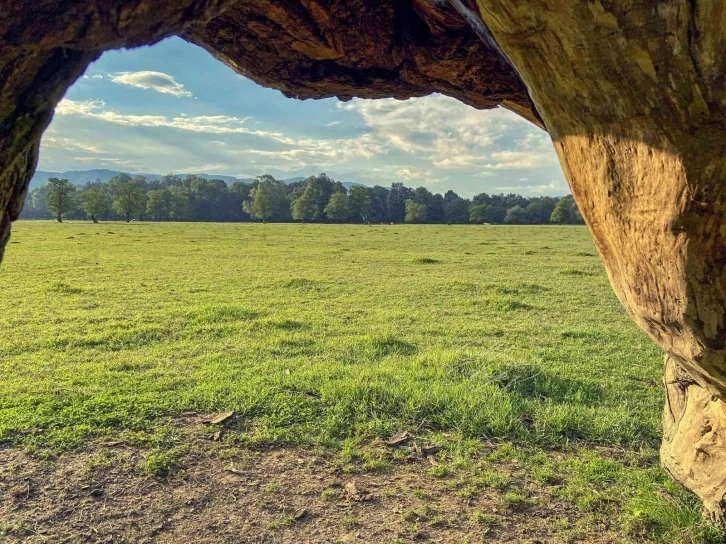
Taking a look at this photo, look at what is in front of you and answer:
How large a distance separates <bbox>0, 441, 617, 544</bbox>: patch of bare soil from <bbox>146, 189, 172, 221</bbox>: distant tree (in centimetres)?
8811

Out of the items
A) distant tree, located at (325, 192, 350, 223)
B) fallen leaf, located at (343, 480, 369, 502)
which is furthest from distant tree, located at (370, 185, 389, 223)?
fallen leaf, located at (343, 480, 369, 502)

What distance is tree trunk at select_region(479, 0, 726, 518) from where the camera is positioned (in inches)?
71.1

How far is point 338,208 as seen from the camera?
3391 inches

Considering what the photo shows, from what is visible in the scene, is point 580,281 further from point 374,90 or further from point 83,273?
point 83,273

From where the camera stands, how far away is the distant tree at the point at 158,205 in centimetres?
8544

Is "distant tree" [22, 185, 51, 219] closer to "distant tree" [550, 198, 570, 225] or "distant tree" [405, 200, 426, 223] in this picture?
"distant tree" [405, 200, 426, 223]

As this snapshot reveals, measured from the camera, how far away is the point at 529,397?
21.0 feet

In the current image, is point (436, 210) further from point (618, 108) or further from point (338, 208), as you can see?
point (618, 108)

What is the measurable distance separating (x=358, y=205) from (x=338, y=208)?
425cm

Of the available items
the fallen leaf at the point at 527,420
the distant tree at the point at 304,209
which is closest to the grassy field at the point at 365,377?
the fallen leaf at the point at 527,420

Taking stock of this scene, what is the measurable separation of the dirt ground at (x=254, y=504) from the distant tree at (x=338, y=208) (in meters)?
82.3

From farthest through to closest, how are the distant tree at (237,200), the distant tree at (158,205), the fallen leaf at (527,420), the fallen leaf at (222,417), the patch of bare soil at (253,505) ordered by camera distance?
the distant tree at (237,200), the distant tree at (158,205), the fallen leaf at (527,420), the fallen leaf at (222,417), the patch of bare soil at (253,505)

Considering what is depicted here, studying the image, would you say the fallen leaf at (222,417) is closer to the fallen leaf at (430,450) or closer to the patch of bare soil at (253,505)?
the patch of bare soil at (253,505)

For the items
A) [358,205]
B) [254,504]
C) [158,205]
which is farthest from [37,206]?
[254,504]
